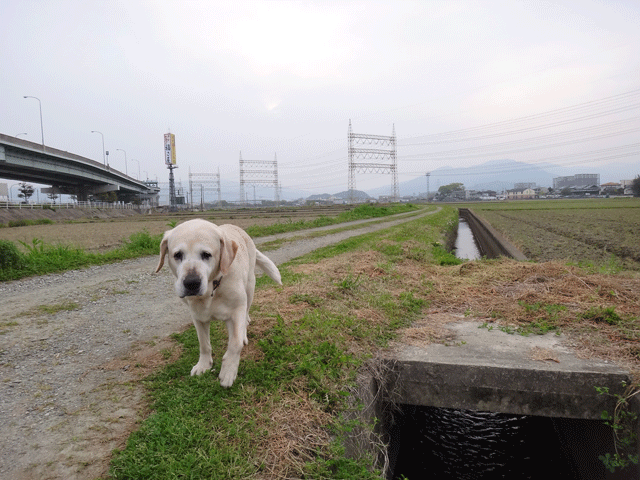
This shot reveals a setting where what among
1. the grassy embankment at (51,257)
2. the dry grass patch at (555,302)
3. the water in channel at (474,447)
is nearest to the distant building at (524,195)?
the dry grass patch at (555,302)

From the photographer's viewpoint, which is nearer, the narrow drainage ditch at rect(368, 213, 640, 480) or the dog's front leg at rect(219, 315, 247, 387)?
the dog's front leg at rect(219, 315, 247, 387)

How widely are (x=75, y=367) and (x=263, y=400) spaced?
2245 mm

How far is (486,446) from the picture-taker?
5.12 m

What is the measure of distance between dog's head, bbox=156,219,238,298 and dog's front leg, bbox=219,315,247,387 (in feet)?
1.67

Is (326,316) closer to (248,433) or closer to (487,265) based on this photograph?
(248,433)

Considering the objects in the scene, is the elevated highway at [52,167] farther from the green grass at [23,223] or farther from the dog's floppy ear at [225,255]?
the dog's floppy ear at [225,255]

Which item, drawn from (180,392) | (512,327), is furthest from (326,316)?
(512,327)

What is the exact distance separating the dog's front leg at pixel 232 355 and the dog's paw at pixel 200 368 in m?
0.32

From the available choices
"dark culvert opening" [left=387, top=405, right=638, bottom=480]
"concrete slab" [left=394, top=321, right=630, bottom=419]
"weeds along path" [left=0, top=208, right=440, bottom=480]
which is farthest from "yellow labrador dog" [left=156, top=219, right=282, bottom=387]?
"dark culvert opening" [left=387, top=405, right=638, bottom=480]

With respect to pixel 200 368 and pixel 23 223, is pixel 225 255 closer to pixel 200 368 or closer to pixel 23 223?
pixel 200 368

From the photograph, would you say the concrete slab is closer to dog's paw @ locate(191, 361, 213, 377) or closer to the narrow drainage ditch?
the narrow drainage ditch

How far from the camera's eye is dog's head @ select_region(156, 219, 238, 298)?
2.94 metres

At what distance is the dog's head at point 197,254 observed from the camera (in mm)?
2938

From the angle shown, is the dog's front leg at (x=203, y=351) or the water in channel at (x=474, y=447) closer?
the dog's front leg at (x=203, y=351)
